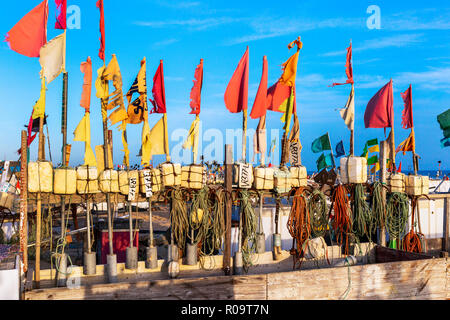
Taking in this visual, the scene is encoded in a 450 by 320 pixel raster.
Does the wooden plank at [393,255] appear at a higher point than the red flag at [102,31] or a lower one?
lower

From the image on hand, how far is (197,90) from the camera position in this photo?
29.3 feet

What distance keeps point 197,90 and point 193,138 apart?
106cm

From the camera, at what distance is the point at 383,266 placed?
7711 mm

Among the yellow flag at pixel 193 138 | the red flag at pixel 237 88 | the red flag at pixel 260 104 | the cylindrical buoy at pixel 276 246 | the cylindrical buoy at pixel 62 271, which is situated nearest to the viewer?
the cylindrical buoy at pixel 62 271

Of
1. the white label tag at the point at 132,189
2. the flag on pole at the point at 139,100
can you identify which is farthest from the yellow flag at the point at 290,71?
the white label tag at the point at 132,189

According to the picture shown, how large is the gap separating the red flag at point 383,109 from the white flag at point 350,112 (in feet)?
2.58

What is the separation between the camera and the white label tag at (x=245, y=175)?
862cm

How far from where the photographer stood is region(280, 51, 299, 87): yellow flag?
962cm

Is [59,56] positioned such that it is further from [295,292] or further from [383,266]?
[383,266]

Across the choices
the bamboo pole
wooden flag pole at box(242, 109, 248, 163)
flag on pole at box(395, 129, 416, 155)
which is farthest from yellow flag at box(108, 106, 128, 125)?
flag on pole at box(395, 129, 416, 155)

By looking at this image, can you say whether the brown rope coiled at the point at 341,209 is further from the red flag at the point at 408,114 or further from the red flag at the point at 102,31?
the red flag at the point at 102,31

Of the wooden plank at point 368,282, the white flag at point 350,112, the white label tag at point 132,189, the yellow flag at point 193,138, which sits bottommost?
the wooden plank at point 368,282
